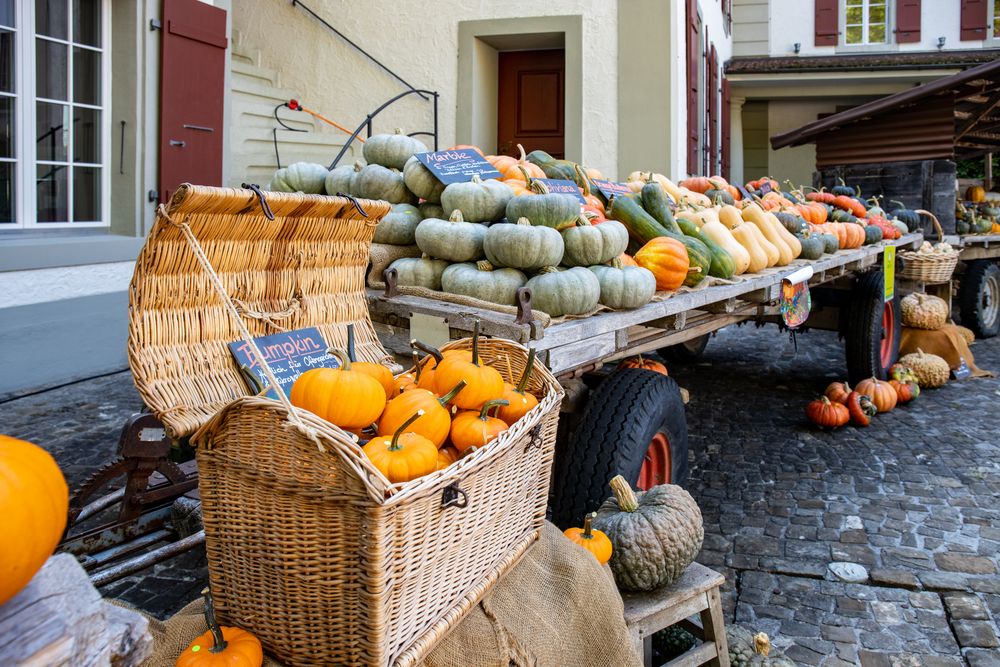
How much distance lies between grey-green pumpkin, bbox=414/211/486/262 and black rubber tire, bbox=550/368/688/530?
686mm

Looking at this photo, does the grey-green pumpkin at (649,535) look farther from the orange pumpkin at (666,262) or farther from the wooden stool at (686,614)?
the orange pumpkin at (666,262)

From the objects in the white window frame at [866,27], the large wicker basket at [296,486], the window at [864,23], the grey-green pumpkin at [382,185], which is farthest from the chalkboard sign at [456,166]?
the window at [864,23]

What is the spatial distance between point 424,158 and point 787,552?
224 cm

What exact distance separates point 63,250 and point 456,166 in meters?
3.54

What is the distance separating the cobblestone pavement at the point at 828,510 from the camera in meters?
2.69

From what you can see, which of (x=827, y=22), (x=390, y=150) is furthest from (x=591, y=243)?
(x=827, y=22)

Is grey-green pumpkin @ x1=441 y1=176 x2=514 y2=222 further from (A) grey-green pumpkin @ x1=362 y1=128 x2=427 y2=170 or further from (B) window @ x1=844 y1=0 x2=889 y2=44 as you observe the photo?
(B) window @ x1=844 y1=0 x2=889 y2=44

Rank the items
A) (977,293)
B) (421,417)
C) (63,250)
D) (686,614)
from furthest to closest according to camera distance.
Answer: (977,293) → (63,250) → (686,614) → (421,417)

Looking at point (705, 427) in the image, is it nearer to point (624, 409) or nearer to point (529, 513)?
point (624, 409)

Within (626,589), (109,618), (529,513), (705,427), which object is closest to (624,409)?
(626,589)

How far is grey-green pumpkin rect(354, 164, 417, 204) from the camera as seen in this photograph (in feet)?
10.3

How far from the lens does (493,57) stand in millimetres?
9180

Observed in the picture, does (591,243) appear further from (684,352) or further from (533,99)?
(533,99)

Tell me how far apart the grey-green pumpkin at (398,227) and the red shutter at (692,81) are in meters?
6.95
